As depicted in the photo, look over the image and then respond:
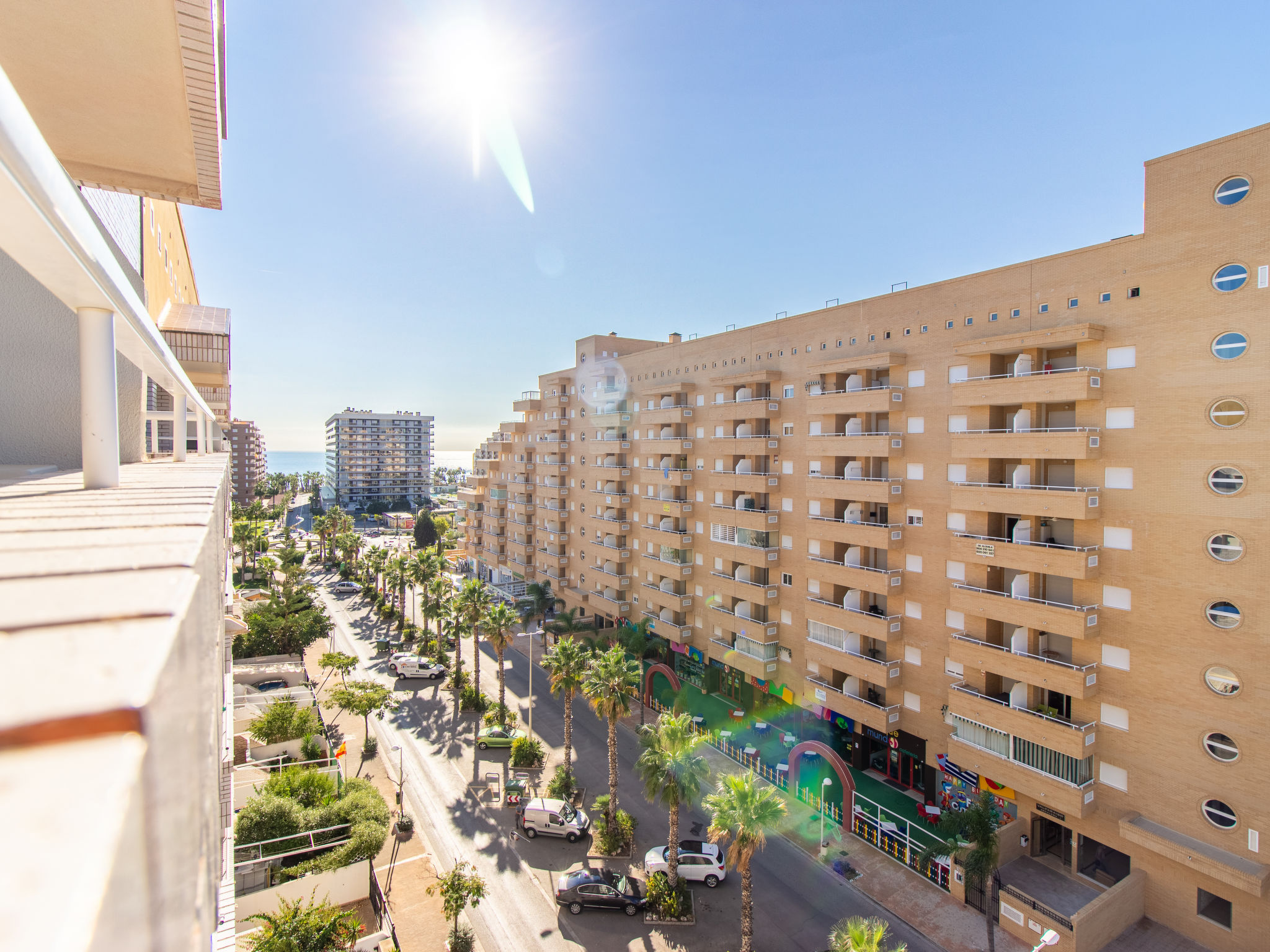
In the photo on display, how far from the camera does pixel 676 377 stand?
139ft

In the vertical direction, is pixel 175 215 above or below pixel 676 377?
above

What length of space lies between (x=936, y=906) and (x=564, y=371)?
43273mm

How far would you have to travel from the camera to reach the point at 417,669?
44906mm

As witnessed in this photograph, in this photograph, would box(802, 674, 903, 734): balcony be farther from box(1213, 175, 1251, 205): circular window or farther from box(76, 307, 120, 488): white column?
box(76, 307, 120, 488): white column

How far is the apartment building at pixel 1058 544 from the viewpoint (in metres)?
19.2

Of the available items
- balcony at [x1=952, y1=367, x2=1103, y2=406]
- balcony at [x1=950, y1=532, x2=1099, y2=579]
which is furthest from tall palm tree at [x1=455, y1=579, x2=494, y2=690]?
balcony at [x1=952, y1=367, x2=1103, y2=406]

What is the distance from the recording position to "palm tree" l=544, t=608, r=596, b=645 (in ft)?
155

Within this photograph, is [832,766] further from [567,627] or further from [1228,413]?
[567,627]

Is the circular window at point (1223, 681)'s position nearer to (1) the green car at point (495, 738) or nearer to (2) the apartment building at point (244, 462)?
(1) the green car at point (495, 738)

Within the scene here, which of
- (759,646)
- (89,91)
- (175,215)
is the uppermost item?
(175,215)

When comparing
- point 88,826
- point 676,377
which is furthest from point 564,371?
point 88,826

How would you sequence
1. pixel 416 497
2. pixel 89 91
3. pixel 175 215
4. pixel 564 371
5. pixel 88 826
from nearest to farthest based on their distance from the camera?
pixel 88 826 → pixel 89 91 → pixel 175 215 → pixel 564 371 → pixel 416 497

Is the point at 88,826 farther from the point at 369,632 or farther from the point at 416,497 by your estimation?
the point at 416,497

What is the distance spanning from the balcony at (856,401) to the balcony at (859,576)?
7.13 m
